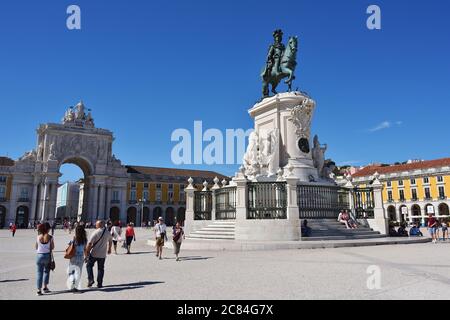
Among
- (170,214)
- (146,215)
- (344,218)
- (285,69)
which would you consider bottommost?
(344,218)

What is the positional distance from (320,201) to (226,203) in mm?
4327

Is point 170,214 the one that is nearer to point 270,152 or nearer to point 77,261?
point 270,152

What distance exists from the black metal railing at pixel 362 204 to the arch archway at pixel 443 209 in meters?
42.2

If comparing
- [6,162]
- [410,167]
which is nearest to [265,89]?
[410,167]

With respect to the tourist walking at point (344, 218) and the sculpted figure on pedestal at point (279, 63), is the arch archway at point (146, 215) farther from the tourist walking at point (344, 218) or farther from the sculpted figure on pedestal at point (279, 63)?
the tourist walking at point (344, 218)

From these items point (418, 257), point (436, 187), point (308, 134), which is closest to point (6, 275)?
point (418, 257)

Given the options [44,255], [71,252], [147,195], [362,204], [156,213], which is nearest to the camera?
[44,255]

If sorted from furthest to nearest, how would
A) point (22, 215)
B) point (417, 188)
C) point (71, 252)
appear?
point (22, 215)
point (417, 188)
point (71, 252)

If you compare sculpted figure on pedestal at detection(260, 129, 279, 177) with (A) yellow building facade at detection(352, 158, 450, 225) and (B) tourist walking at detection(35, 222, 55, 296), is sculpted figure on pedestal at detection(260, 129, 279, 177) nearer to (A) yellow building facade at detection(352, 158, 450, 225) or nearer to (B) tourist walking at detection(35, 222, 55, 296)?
(B) tourist walking at detection(35, 222, 55, 296)

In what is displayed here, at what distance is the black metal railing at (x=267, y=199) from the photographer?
13789 mm

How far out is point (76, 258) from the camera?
5887 millimetres
